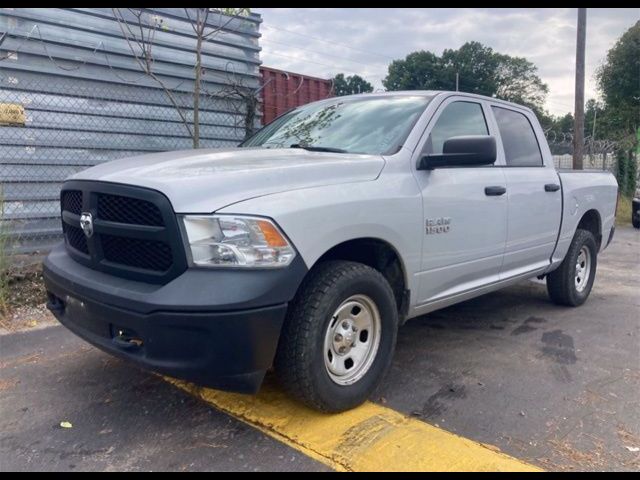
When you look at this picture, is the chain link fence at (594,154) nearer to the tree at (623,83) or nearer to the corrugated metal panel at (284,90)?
the tree at (623,83)

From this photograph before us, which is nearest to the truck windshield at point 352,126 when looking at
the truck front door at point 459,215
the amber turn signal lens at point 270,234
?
the truck front door at point 459,215

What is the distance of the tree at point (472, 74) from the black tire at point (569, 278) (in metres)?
48.4

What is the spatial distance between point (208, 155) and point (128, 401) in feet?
5.10

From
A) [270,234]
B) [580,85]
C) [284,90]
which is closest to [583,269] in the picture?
[270,234]

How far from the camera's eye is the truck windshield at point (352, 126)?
11.6ft

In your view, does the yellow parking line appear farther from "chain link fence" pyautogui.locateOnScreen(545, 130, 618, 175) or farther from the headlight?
"chain link fence" pyautogui.locateOnScreen(545, 130, 618, 175)

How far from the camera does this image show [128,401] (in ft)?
10.5

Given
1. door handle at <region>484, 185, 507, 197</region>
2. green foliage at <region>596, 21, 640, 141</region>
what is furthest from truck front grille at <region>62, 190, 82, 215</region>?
green foliage at <region>596, 21, 640, 141</region>

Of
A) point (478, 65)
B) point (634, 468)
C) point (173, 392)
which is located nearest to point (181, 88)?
point (173, 392)

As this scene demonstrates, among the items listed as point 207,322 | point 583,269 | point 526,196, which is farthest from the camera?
point 583,269

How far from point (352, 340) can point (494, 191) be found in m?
1.71

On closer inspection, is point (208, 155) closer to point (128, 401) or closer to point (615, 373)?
point (128, 401)

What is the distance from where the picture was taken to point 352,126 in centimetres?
379

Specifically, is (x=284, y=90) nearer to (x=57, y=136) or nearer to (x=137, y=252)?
(x=57, y=136)
